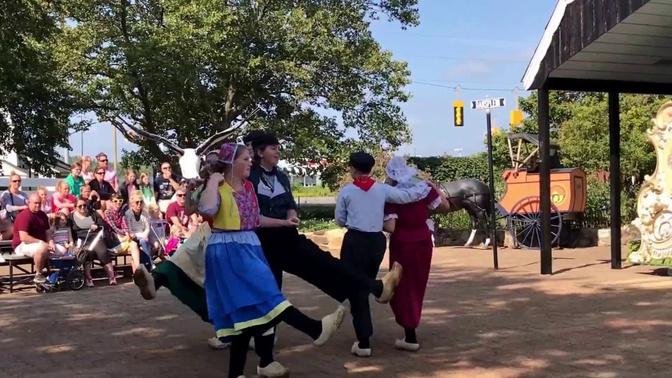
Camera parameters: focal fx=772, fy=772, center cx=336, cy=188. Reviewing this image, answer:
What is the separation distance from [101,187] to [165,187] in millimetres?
1522

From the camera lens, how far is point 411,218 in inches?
256

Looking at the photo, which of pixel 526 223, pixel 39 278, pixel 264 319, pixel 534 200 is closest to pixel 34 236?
pixel 39 278

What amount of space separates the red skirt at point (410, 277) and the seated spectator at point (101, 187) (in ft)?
23.7

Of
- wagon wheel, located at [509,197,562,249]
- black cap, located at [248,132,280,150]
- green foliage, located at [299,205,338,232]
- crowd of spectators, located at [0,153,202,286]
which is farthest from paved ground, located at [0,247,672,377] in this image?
green foliage, located at [299,205,338,232]

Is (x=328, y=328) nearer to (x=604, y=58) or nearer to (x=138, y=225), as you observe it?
(x=138, y=225)

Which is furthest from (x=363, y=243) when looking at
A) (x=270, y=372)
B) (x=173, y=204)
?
(x=173, y=204)

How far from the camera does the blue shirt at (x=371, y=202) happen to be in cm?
635

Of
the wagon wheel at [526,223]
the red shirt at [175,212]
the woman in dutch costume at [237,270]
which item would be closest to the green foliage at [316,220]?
A: the wagon wheel at [526,223]

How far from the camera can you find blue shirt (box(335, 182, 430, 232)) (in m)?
6.35

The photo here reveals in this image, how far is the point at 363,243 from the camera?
21.0ft

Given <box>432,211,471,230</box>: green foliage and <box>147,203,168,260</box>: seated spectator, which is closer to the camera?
<box>147,203,168,260</box>: seated spectator

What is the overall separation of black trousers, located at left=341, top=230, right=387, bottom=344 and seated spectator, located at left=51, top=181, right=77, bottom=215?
682 cm

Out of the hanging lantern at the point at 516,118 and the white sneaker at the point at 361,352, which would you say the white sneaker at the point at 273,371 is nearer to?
the white sneaker at the point at 361,352

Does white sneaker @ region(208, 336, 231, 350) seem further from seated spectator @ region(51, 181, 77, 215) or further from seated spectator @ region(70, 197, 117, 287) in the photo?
seated spectator @ region(51, 181, 77, 215)
